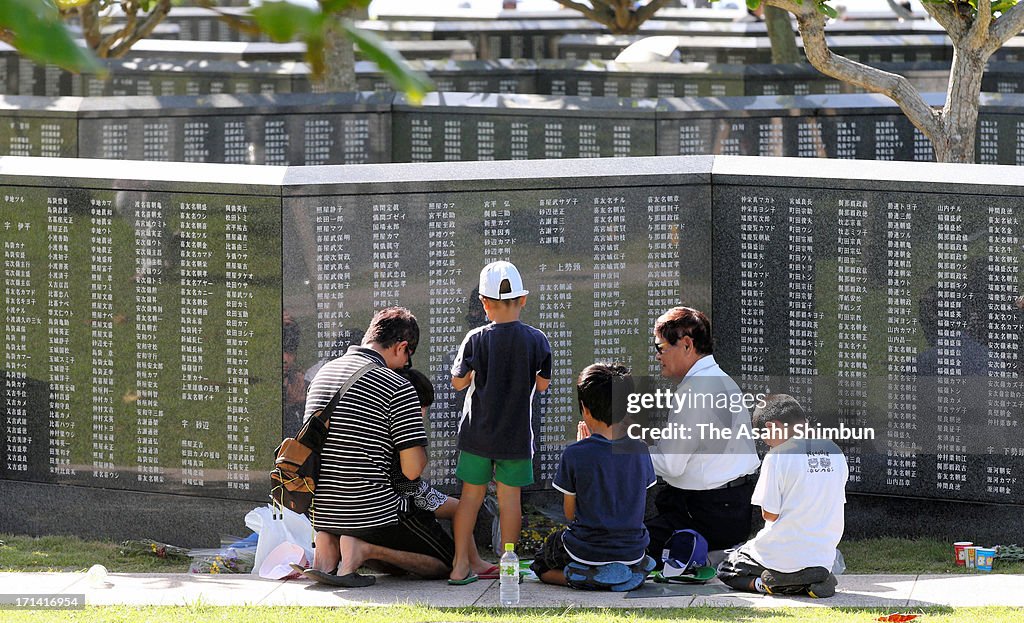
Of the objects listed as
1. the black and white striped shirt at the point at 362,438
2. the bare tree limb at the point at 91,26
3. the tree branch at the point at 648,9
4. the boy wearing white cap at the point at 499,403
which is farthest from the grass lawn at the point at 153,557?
the tree branch at the point at 648,9

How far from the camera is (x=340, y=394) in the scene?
6.78 m

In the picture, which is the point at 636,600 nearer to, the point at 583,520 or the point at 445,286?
the point at 583,520

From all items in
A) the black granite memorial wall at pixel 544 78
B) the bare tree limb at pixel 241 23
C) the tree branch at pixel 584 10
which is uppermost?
the tree branch at pixel 584 10

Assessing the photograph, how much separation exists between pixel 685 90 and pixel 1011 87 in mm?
4208

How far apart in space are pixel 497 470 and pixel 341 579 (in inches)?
39.6

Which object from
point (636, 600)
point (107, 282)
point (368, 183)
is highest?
point (368, 183)

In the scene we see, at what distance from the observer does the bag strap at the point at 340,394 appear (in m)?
6.77

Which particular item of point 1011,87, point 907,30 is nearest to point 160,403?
point 1011,87

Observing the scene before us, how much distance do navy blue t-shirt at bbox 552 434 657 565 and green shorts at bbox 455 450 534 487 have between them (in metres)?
0.44

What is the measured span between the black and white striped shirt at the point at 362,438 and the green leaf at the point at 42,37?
4860mm

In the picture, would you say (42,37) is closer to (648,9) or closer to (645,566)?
(645,566)

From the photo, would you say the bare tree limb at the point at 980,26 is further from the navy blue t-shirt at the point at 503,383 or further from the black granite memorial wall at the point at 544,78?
the black granite memorial wall at the point at 544,78

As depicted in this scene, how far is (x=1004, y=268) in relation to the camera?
753 cm

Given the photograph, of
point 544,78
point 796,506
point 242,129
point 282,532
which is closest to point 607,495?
point 796,506
